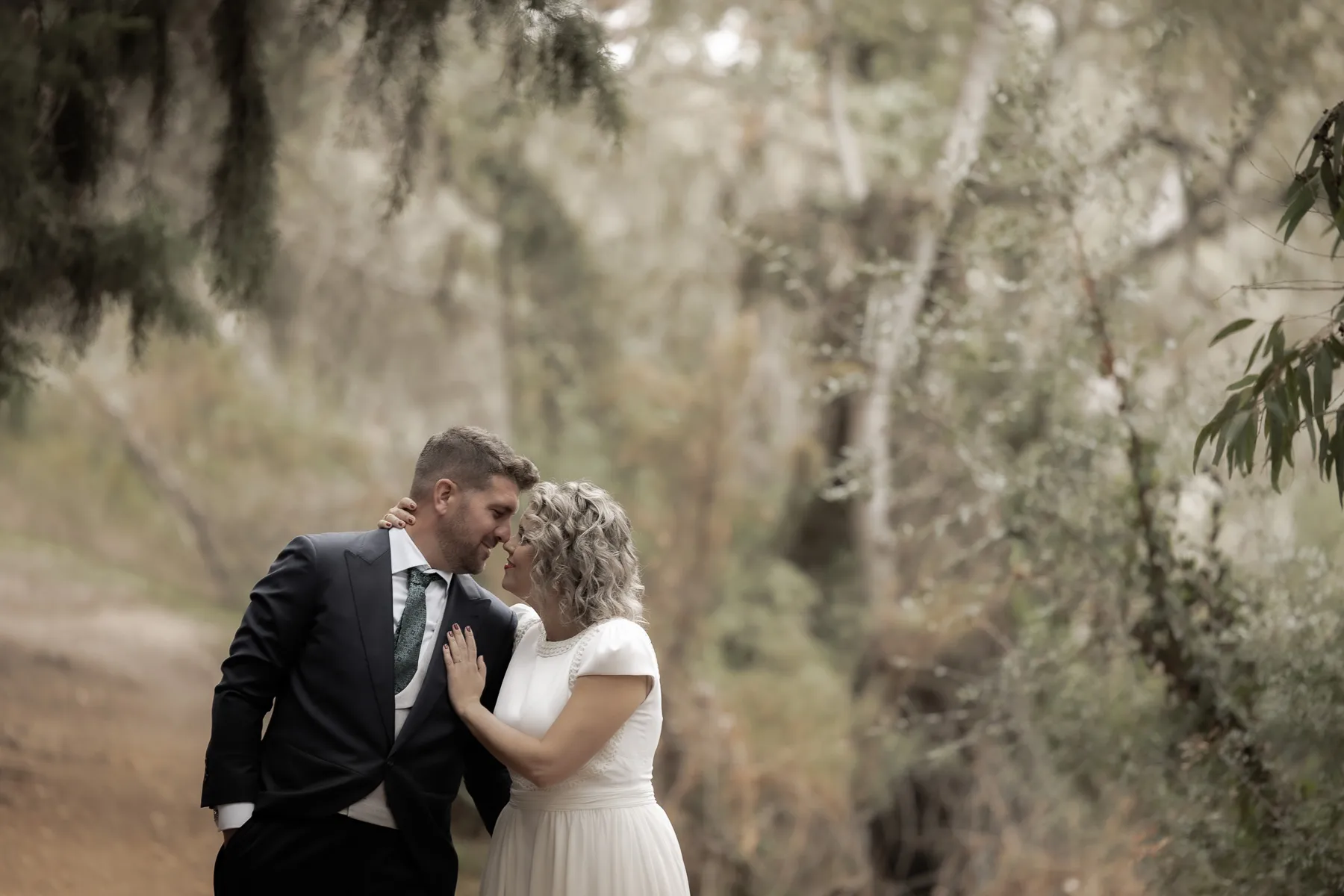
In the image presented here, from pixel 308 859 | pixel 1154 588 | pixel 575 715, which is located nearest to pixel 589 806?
pixel 575 715

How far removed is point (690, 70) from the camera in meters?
11.7

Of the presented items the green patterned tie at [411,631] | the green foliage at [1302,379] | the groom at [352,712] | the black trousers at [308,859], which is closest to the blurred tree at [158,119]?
the groom at [352,712]

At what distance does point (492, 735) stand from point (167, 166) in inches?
291

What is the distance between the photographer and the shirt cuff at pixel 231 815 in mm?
3006

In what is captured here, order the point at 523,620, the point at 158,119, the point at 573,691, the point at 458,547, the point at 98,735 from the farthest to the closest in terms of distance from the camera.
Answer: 1. the point at 98,735
2. the point at 158,119
3. the point at 523,620
4. the point at 458,547
5. the point at 573,691

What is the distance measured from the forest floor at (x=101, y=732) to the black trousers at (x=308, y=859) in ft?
15.2

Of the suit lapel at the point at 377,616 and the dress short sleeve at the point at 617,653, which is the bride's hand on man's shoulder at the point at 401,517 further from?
the dress short sleeve at the point at 617,653

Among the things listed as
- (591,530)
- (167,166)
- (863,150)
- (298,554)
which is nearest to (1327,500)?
(863,150)

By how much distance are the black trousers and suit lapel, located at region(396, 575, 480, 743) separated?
24cm

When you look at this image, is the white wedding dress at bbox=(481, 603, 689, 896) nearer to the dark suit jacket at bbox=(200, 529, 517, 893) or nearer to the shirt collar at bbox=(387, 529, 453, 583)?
the dark suit jacket at bbox=(200, 529, 517, 893)

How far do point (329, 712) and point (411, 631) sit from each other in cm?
27

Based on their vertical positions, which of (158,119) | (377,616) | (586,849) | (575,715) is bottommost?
(586,849)

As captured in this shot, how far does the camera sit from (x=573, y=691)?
122 inches

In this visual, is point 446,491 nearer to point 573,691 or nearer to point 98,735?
point 573,691
